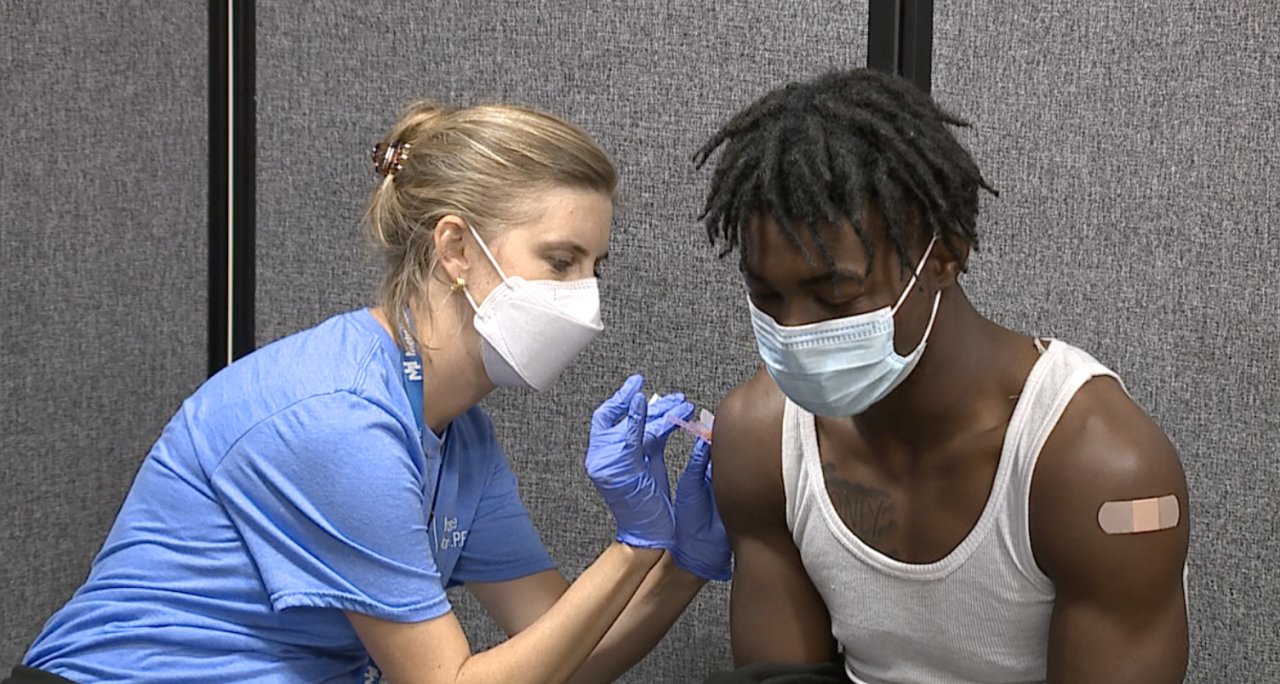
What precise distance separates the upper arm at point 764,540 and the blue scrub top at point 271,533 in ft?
0.86

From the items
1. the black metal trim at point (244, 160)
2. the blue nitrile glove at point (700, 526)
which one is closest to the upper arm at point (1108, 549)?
the blue nitrile glove at point (700, 526)

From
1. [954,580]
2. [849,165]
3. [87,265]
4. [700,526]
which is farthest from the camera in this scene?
[87,265]

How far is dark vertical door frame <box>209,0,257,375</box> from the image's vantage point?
5.06 ft

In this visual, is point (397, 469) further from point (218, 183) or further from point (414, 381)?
point (218, 183)

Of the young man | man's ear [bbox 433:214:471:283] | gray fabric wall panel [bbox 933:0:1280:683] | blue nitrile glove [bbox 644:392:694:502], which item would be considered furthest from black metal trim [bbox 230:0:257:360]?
gray fabric wall panel [bbox 933:0:1280:683]

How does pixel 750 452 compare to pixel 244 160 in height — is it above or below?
below

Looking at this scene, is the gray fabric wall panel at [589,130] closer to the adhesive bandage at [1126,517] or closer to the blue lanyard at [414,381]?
the blue lanyard at [414,381]

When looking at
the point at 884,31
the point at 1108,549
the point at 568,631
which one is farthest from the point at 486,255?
the point at 1108,549

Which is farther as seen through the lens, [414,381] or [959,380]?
[414,381]

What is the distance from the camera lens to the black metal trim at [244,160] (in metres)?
1.54

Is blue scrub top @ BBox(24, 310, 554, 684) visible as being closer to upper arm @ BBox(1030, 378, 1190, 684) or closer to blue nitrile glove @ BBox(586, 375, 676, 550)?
blue nitrile glove @ BBox(586, 375, 676, 550)

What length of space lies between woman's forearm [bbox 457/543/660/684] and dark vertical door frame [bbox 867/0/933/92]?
0.52m

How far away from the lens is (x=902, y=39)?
131cm

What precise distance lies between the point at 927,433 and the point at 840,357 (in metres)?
0.15
